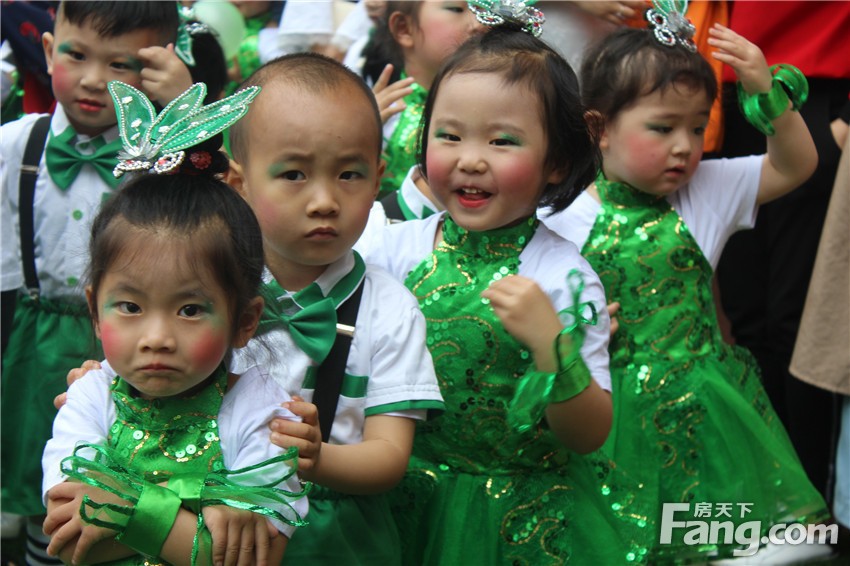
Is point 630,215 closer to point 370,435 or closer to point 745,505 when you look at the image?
point 745,505

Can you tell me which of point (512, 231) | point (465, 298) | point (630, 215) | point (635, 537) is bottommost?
point (635, 537)

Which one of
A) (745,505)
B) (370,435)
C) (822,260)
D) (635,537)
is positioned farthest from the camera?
(822,260)

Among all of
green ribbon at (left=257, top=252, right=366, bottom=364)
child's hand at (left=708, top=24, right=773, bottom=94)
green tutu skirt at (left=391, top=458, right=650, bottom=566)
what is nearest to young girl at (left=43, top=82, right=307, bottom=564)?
green ribbon at (left=257, top=252, right=366, bottom=364)

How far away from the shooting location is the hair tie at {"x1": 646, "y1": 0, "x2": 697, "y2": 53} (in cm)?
337

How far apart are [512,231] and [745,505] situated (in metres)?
1.22

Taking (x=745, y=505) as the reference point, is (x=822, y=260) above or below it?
above

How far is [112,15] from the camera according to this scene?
3.34 metres

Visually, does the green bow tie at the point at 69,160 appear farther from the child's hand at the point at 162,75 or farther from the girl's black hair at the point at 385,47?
the girl's black hair at the point at 385,47

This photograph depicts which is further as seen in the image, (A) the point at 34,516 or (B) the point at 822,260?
(B) the point at 822,260

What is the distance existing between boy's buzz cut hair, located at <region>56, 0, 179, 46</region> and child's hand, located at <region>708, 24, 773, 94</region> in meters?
1.66

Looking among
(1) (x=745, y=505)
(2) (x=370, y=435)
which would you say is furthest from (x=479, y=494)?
(1) (x=745, y=505)

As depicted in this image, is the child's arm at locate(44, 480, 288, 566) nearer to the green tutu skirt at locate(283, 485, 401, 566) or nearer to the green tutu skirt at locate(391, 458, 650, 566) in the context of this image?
the green tutu skirt at locate(283, 485, 401, 566)

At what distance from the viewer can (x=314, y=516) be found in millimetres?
2406

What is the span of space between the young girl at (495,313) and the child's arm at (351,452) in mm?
313
